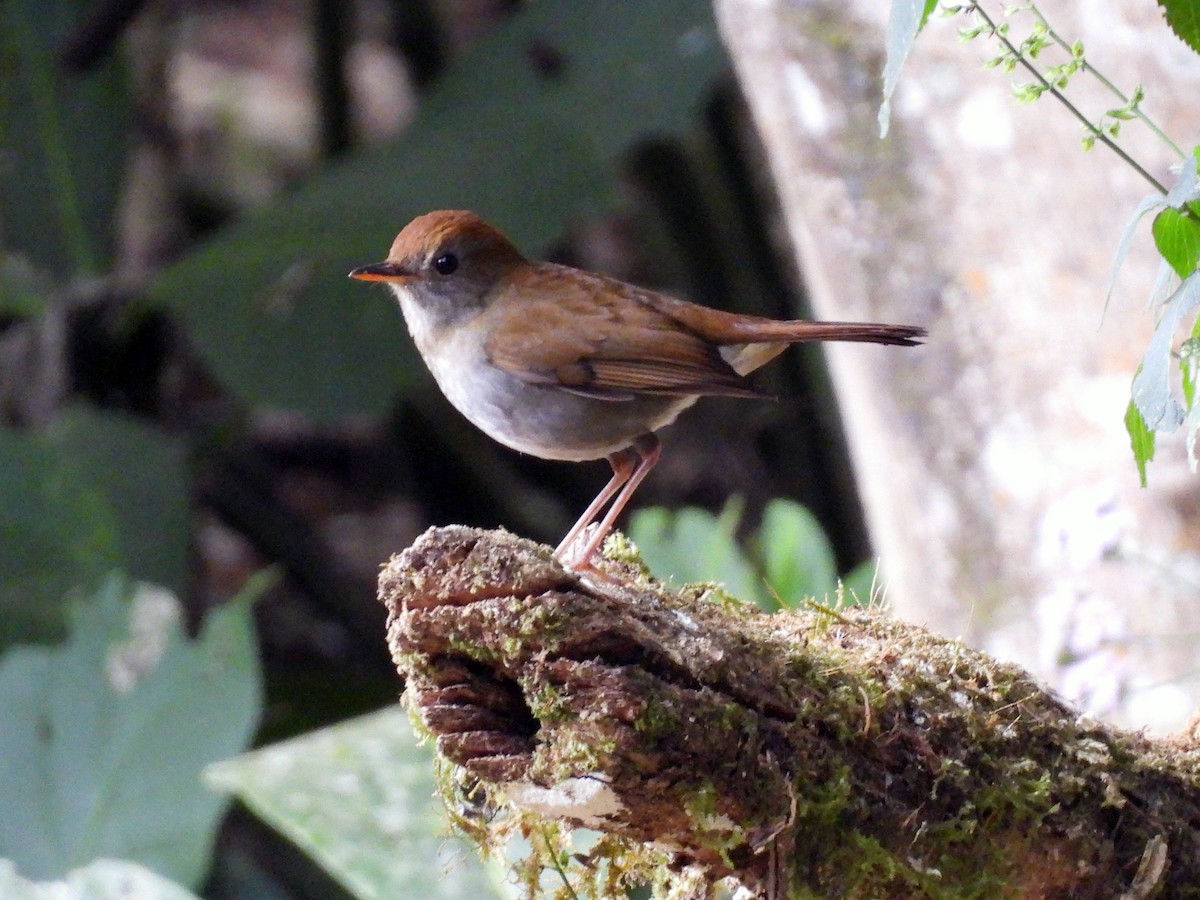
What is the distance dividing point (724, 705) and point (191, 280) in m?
4.06

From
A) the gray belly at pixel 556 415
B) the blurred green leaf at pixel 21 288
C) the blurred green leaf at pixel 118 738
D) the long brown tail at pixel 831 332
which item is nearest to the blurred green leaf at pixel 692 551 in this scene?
the gray belly at pixel 556 415

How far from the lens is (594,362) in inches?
119

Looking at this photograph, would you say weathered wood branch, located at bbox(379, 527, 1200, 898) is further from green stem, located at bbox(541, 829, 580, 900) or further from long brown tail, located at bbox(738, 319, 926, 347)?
long brown tail, located at bbox(738, 319, 926, 347)

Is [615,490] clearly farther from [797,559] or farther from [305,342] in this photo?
[305,342]

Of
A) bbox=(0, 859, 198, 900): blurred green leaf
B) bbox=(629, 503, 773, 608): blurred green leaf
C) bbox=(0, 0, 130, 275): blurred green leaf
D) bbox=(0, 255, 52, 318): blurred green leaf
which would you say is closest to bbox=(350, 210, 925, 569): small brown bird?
bbox=(629, 503, 773, 608): blurred green leaf

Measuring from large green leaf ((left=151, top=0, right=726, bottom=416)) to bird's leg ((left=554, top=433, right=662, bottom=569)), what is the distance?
2082mm

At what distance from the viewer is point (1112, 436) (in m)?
3.58

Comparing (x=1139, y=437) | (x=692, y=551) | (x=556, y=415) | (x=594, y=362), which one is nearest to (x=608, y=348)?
(x=594, y=362)

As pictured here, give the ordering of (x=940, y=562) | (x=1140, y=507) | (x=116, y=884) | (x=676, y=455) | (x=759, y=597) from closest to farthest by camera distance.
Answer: (x=116, y=884) → (x=1140, y=507) → (x=940, y=562) → (x=759, y=597) → (x=676, y=455)

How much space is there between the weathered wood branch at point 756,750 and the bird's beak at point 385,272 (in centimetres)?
141

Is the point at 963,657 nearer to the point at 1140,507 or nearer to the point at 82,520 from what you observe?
the point at 1140,507

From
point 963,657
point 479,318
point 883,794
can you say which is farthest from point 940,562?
point 883,794

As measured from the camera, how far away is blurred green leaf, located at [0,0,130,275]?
600 cm

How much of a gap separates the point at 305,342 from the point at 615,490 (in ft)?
8.71
